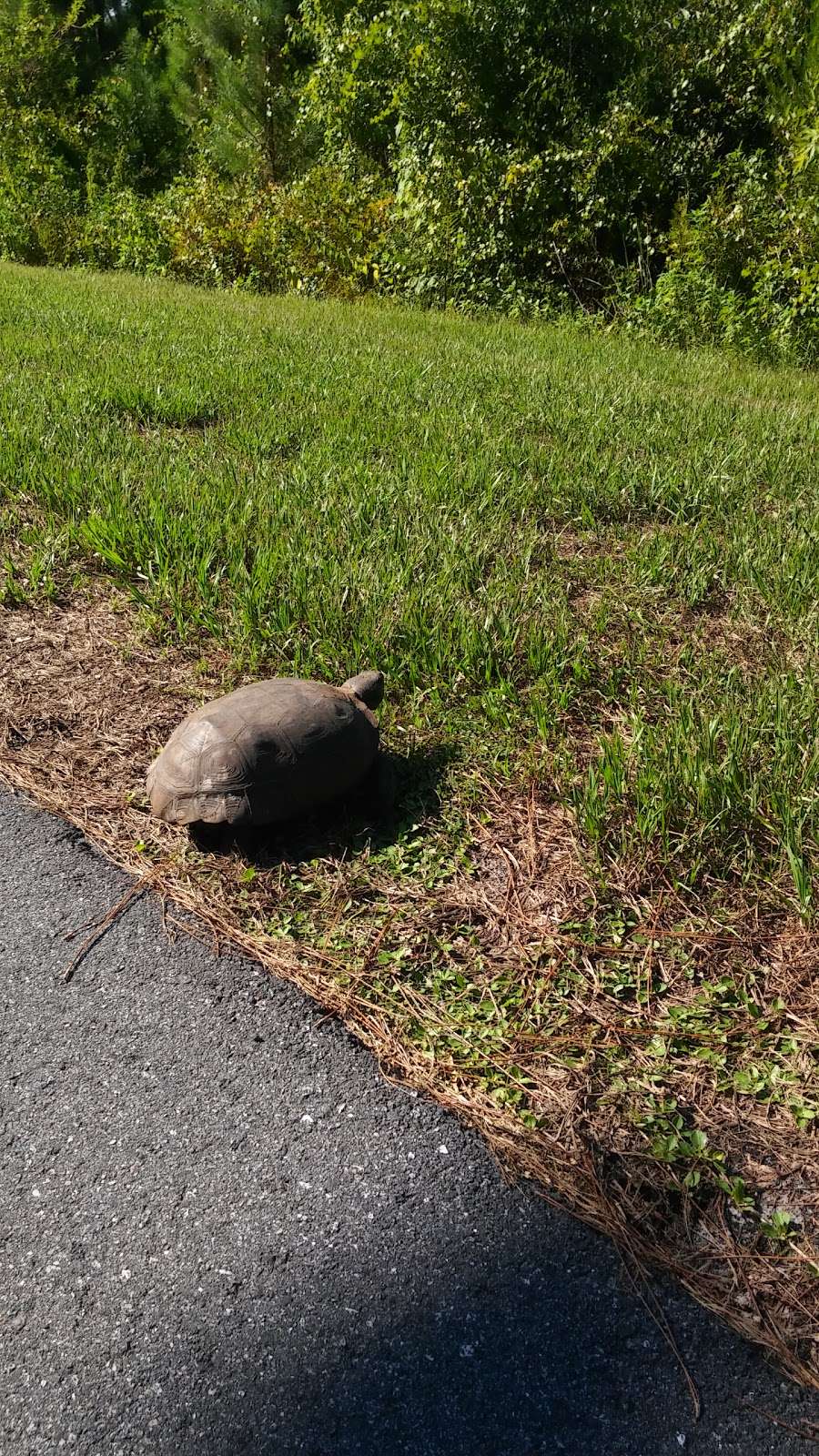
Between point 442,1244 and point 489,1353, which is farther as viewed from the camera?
point 442,1244

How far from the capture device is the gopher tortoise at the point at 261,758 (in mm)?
2496

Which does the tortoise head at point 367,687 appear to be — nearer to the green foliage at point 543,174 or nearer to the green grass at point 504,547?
the green grass at point 504,547

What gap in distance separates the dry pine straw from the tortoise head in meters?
0.53

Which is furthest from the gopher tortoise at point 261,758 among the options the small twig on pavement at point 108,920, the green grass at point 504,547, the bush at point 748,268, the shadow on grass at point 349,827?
the bush at point 748,268

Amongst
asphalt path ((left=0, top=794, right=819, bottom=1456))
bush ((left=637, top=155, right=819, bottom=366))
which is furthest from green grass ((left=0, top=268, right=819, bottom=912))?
bush ((left=637, top=155, right=819, bottom=366))

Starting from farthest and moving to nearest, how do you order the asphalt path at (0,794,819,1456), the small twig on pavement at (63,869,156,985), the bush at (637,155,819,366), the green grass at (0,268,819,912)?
the bush at (637,155,819,366) → the green grass at (0,268,819,912) → the small twig on pavement at (63,869,156,985) → the asphalt path at (0,794,819,1456)

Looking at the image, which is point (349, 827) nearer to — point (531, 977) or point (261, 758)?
point (261, 758)

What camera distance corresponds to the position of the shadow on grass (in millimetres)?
2574

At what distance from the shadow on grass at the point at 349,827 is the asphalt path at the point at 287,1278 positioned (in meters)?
0.50

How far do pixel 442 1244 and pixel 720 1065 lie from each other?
0.65m

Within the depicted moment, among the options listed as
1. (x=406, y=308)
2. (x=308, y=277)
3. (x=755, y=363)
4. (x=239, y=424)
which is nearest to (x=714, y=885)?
(x=239, y=424)

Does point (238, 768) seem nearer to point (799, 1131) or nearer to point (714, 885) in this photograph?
point (714, 885)

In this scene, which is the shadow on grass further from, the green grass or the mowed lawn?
the green grass

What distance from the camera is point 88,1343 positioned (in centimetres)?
149
